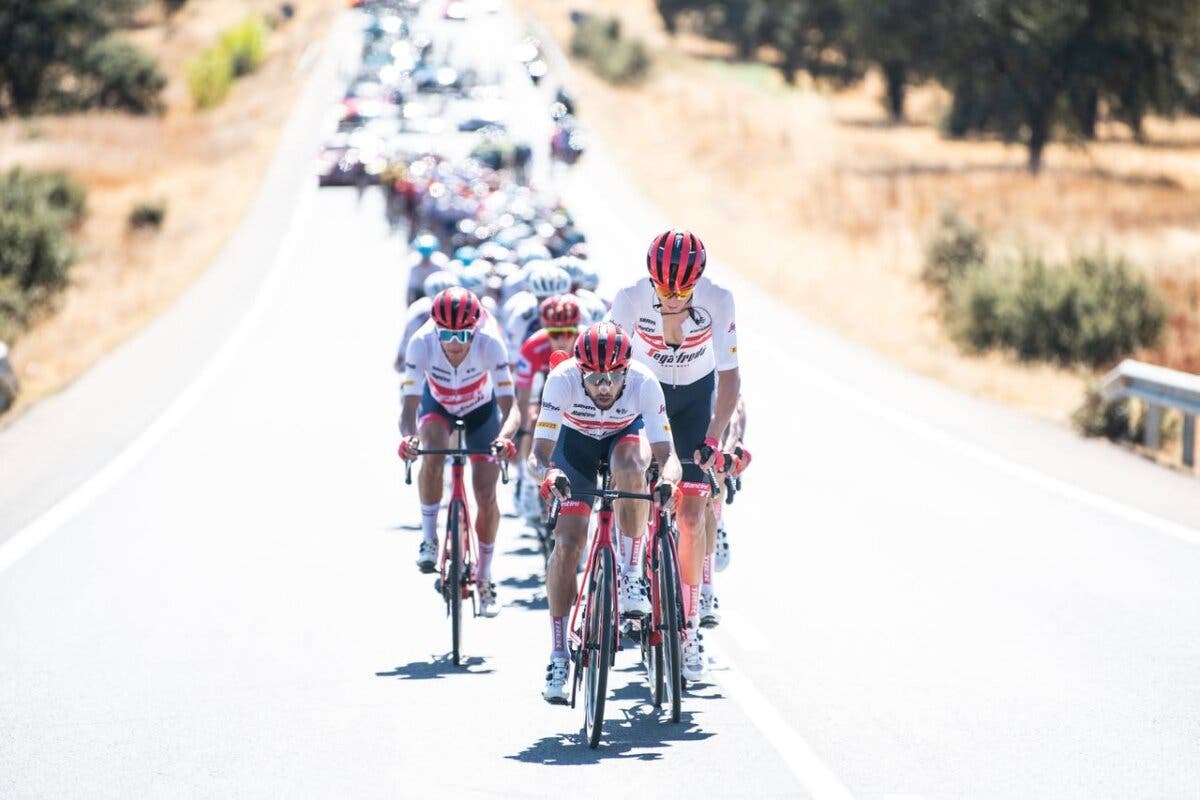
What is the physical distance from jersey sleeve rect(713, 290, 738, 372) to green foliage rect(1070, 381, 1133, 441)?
10.0 m

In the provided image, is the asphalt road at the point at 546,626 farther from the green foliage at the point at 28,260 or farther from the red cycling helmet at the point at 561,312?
the green foliage at the point at 28,260

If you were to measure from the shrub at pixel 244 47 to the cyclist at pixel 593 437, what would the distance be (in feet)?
347

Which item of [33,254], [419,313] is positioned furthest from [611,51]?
[419,313]

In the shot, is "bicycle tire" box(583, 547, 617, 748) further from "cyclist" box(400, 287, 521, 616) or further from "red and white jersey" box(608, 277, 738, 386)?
"cyclist" box(400, 287, 521, 616)

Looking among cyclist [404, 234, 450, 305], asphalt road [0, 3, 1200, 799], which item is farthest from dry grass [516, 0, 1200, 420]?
cyclist [404, 234, 450, 305]

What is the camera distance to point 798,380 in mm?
24031

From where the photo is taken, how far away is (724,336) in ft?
32.0

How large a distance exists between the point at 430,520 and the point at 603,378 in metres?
2.75

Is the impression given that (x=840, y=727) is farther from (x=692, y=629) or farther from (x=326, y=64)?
(x=326, y=64)

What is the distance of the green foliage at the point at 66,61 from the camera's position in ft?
314

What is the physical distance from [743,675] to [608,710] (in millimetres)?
927

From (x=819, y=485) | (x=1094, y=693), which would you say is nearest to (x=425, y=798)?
(x=1094, y=693)

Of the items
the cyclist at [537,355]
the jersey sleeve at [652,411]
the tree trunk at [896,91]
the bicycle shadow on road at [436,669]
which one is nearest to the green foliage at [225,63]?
the tree trunk at [896,91]

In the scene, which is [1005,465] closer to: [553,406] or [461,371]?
[461,371]
